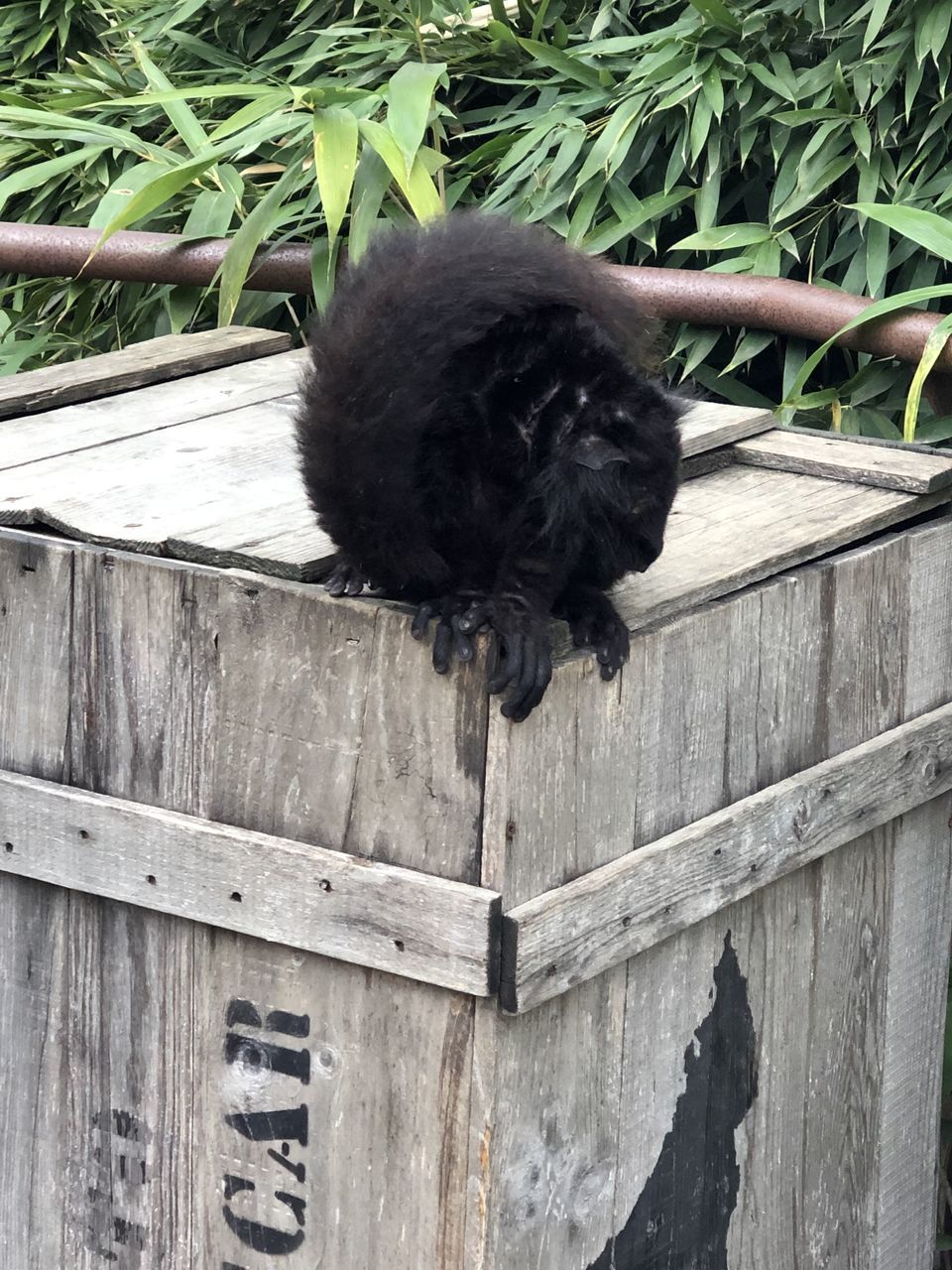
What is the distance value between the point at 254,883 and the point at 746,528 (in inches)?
35.1

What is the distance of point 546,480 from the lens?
1.96 meters

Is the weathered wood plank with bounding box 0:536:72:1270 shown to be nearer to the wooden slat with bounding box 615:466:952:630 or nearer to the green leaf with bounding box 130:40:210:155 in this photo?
the wooden slat with bounding box 615:466:952:630

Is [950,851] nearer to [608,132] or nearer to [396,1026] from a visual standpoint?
[396,1026]

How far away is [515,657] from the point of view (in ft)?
6.04

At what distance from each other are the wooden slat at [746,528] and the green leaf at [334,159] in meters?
1.03

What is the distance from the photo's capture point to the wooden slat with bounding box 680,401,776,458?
8.91 feet

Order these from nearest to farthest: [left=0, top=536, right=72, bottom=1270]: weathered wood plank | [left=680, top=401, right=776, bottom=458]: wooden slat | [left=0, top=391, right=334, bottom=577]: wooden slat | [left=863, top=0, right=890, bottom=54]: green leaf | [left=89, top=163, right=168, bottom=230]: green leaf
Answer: [left=0, top=391, right=334, bottom=577]: wooden slat → [left=0, top=536, right=72, bottom=1270]: weathered wood plank → [left=680, top=401, right=776, bottom=458]: wooden slat → [left=863, top=0, right=890, bottom=54]: green leaf → [left=89, top=163, right=168, bottom=230]: green leaf

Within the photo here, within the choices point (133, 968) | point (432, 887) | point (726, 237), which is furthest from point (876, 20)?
point (133, 968)

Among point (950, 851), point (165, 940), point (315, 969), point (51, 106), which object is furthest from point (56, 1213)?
point (51, 106)

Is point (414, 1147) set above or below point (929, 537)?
below

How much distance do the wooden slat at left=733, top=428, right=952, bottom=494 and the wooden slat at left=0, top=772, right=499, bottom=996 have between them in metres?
1.10

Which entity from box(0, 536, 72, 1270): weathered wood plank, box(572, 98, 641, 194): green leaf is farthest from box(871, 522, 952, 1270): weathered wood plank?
box(572, 98, 641, 194): green leaf

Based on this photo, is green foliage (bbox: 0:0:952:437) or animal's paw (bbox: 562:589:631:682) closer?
animal's paw (bbox: 562:589:631:682)

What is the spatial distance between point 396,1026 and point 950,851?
1.18 m
